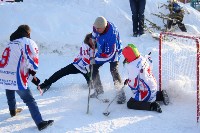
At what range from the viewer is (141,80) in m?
6.21

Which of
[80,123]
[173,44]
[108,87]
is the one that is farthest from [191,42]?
[80,123]

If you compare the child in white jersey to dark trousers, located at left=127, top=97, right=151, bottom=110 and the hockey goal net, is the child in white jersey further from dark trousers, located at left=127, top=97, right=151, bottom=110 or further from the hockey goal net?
the hockey goal net

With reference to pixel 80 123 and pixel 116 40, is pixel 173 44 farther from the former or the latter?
pixel 80 123

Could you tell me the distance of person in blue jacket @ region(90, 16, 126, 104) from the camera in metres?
6.47

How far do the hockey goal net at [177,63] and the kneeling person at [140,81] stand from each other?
60 centimetres

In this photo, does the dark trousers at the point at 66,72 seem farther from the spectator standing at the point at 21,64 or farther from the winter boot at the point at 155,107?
the spectator standing at the point at 21,64

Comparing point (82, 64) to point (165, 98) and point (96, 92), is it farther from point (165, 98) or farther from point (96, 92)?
point (165, 98)

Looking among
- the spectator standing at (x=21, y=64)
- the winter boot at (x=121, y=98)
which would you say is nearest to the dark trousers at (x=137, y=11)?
the winter boot at (x=121, y=98)

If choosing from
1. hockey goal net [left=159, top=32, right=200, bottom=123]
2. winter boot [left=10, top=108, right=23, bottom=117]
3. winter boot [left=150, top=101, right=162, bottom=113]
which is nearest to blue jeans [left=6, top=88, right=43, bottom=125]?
winter boot [left=10, top=108, right=23, bottom=117]

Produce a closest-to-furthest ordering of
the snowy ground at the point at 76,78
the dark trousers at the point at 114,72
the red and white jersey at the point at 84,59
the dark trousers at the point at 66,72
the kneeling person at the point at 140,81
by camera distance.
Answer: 1. the snowy ground at the point at 76,78
2. the kneeling person at the point at 140,81
3. the dark trousers at the point at 114,72
4. the red and white jersey at the point at 84,59
5. the dark trousers at the point at 66,72

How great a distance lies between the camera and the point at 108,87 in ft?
24.4

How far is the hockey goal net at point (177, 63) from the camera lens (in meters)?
6.96

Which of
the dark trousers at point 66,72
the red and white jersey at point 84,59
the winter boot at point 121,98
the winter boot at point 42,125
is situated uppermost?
the red and white jersey at point 84,59

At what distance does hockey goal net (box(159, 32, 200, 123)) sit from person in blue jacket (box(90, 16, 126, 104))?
0.78 meters
